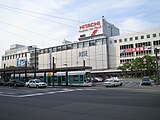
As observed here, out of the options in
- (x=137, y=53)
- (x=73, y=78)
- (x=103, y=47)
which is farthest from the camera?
(x=103, y=47)

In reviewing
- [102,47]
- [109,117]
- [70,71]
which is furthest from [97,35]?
[109,117]

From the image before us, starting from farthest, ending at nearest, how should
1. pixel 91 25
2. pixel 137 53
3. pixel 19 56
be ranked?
pixel 19 56
pixel 91 25
pixel 137 53

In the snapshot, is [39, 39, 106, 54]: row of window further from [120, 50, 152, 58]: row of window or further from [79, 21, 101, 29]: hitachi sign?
[120, 50, 152, 58]: row of window

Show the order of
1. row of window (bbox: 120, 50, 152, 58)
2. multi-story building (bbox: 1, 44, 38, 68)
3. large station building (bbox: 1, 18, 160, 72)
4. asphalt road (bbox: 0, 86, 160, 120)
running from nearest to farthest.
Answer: asphalt road (bbox: 0, 86, 160, 120) → row of window (bbox: 120, 50, 152, 58) → large station building (bbox: 1, 18, 160, 72) → multi-story building (bbox: 1, 44, 38, 68)

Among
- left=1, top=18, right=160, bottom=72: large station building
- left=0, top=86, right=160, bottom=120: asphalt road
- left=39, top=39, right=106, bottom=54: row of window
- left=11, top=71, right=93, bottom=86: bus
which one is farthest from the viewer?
left=39, top=39, right=106, bottom=54: row of window

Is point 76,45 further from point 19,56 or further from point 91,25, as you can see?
point 19,56

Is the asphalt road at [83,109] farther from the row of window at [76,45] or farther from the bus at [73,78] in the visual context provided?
the row of window at [76,45]

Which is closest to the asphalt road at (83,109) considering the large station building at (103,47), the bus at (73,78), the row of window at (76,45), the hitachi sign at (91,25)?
the bus at (73,78)

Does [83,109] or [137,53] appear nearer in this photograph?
[83,109]

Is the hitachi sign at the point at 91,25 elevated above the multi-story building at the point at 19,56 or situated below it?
above

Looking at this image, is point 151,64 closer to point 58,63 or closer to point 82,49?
point 82,49

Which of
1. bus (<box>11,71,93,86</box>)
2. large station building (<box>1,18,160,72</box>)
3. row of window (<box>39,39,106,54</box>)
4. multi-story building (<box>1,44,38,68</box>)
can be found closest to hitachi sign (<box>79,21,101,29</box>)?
large station building (<box>1,18,160,72</box>)

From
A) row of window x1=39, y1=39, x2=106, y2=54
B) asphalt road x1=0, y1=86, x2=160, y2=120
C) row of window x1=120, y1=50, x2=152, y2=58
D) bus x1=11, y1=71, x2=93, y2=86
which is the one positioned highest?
row of window x1=39, y1=39, x2=106, y2=54

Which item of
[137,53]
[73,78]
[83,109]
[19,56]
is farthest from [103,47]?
[83,109]
